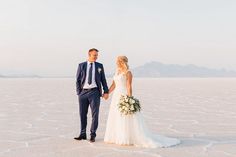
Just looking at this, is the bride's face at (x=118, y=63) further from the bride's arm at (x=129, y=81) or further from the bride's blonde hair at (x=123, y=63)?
the bride's arm at (x=129, y=81)

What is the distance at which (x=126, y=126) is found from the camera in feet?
18.2

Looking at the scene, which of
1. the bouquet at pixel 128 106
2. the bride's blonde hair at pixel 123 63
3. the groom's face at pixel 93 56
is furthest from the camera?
the groom's face at pixel 93 56

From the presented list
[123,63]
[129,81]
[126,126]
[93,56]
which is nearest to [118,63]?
[123,63]

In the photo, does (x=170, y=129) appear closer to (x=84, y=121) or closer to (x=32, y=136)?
(x=84, y=121)

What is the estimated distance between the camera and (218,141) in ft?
19.9

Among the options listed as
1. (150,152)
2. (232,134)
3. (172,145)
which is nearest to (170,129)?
(232,134)

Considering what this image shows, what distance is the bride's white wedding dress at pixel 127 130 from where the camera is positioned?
18.1ft

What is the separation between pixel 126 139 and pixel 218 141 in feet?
4.73

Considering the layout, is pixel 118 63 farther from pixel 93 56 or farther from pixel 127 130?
pixel 127 130

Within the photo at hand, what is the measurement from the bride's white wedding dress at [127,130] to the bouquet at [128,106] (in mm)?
84

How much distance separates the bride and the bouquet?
0.25ft

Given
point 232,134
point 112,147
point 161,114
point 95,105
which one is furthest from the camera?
point 161,114

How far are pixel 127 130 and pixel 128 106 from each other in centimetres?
34

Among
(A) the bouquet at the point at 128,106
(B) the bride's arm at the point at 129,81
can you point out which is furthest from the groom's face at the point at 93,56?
(A) the bouquet at the point at 128,106
